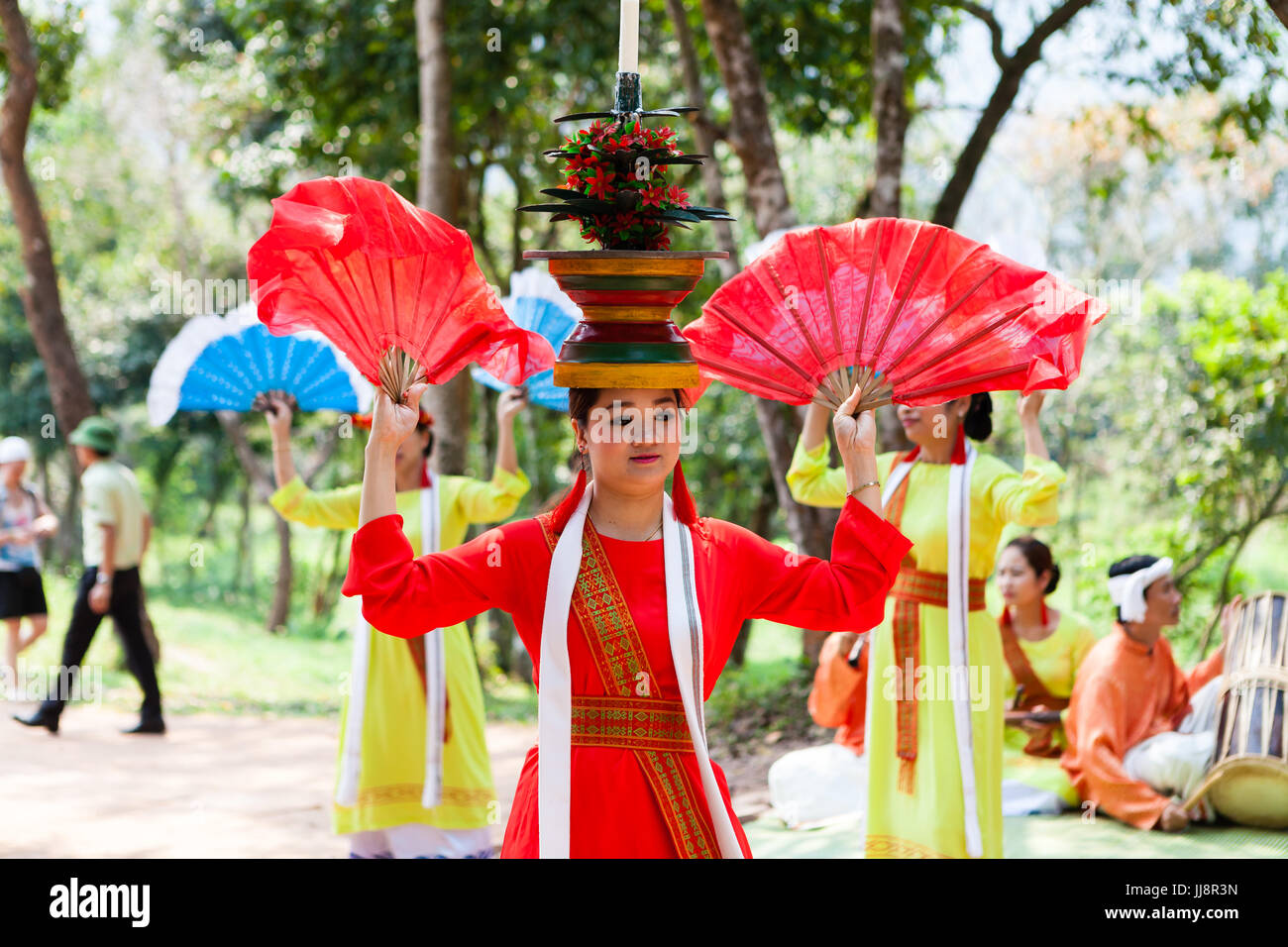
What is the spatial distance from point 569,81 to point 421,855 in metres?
8.16

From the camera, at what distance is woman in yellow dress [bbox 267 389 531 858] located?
211 inches

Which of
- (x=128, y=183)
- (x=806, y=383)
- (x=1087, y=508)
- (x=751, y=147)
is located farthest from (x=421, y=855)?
(x=128, y=183)

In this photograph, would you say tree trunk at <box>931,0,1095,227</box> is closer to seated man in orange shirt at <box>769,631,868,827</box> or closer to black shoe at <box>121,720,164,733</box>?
seated man in orange shirt at <box>769,631,868,827</box>

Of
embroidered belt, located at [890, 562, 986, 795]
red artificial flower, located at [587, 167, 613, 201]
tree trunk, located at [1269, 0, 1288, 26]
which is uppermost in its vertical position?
tree trunk, located at [1269, 0, 1288, 26]

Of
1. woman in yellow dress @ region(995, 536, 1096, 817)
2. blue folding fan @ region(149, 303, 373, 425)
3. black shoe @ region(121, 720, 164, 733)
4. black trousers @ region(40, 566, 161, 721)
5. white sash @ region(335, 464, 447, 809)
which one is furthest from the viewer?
black shoe @ region(121, 720, 164, 733)

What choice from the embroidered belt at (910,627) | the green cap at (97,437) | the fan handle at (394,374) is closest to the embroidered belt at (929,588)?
the embroidered belt at (910,627)

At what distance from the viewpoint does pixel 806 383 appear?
2.92m

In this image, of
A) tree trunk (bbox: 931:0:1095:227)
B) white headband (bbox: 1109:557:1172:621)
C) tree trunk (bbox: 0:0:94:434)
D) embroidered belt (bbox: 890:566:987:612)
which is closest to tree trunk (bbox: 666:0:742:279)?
tree trunk (bbox: 931:0:1095:227)

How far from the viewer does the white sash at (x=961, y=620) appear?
4.64 m

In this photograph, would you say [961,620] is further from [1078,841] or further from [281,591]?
[281,591]

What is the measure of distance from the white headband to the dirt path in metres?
1.99

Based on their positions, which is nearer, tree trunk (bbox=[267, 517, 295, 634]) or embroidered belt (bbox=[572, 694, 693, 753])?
embroidered belt (bbox=[572, 694, 693, 753])

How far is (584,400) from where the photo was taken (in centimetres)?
283

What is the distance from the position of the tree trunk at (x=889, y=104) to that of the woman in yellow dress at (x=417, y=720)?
9.72 ft
